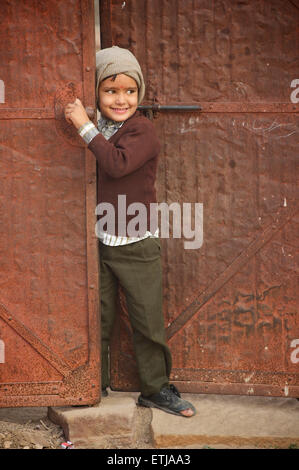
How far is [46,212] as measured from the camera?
8.99ft

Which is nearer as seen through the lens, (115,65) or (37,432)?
(115,65)

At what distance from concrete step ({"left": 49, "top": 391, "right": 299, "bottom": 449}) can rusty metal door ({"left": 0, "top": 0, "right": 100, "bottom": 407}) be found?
0.11 m

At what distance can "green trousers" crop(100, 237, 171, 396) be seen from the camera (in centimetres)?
275

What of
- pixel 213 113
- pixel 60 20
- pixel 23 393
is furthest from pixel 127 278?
pixel 60 20

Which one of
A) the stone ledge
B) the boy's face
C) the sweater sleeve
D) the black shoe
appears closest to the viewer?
the sweater sleeve

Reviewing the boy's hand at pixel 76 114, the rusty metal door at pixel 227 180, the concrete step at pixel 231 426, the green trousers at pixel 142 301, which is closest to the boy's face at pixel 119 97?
the boy's hand at pixel 76 114

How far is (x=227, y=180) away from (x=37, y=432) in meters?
1.65

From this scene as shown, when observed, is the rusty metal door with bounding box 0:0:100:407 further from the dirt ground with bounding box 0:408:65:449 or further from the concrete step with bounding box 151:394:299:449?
the concrete step with bounding box 151:394:299:449

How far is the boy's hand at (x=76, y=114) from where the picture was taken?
8.36 feet

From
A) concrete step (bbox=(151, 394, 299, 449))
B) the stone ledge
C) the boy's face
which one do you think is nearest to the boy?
the boy's face

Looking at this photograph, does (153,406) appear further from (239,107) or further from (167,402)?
(239,107)

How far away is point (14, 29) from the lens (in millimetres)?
2652

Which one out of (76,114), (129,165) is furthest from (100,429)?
(76,114)
